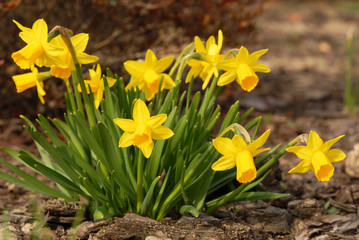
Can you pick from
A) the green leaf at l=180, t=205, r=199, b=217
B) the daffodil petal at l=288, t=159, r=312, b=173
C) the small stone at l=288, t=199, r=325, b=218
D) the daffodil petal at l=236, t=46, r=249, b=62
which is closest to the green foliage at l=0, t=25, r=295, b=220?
the green leaf at l=180, t=205, r=199, b=217

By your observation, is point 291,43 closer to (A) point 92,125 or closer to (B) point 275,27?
(B) point 275,27

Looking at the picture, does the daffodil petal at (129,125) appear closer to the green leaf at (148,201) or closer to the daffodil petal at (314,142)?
the green leaf at (148,201)

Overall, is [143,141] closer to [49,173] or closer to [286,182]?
[49,173]

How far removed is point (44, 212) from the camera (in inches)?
87.4

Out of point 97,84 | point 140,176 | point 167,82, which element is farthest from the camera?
point 167,82

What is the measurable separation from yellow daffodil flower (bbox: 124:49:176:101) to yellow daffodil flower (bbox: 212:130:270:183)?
1.63ft

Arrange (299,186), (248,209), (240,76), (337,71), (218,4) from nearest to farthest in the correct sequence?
1. (240,76)
2. (248,209)
3. (299,186)
4. (218,4)
5. (337,71)

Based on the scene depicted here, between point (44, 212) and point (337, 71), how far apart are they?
4.72 meters

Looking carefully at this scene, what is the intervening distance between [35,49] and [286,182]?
1.81m

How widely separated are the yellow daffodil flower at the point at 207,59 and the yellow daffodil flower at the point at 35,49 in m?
0.64

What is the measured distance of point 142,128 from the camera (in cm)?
177

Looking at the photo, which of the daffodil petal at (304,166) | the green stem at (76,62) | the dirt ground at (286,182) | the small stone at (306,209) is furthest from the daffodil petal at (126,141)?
the small stone at (306,209)

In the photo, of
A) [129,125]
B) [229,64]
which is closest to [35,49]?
[129,125]

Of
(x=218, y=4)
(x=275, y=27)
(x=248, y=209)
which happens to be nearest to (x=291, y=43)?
(x=275, y=27)
